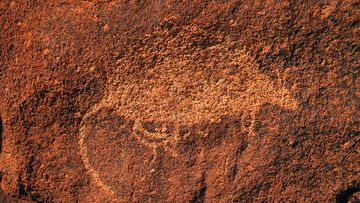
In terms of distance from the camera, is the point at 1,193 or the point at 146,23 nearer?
the point at 146,23

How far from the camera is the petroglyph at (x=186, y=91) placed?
2.89ft

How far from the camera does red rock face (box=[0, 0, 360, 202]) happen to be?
863 millimetres

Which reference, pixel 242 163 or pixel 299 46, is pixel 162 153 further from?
pixel 299 46

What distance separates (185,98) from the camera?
35.7 inches

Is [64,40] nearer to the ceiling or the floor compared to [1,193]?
nearer to the ceiling

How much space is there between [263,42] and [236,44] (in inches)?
2.1

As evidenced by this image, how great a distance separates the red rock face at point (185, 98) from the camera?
86 cm

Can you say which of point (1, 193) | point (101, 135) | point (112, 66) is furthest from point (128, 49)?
point (1, 193)

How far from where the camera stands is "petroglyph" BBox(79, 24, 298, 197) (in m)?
0.88

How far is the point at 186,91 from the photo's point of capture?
35.6 inches

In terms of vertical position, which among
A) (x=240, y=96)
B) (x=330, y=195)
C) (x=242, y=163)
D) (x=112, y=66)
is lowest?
(x=330, y=195)

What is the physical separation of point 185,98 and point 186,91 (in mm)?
15

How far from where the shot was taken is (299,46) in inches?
33.8

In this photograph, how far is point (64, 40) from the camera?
924 millimetres
